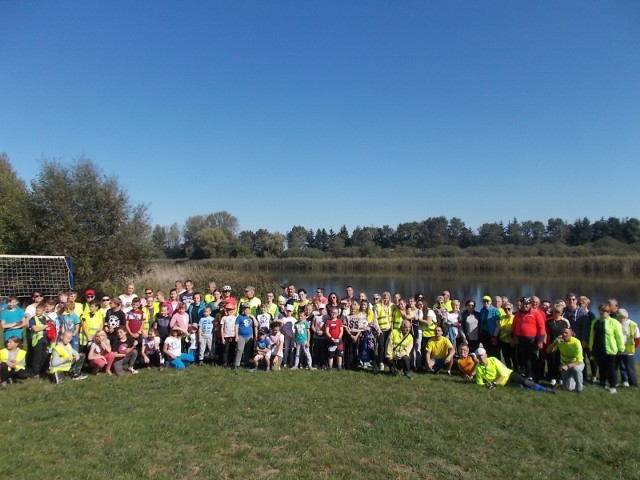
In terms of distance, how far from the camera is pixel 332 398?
669cm

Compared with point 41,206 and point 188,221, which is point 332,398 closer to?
point 41,206

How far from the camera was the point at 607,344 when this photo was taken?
7586 mm

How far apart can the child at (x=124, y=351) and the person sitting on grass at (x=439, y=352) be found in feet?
18.8

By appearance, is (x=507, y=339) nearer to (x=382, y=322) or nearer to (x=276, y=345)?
(x=382, y=322)

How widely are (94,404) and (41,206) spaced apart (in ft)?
41.0

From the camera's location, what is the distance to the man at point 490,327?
8.76 metres

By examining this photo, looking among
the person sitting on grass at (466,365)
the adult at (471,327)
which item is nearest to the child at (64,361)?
the person sitting on grass at (466,365)

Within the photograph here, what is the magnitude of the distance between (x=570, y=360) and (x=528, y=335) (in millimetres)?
765

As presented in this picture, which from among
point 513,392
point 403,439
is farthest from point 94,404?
point 513,392

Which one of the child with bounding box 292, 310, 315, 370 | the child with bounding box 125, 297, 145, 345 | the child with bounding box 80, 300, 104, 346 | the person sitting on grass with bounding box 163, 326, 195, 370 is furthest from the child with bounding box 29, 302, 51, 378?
the child with bounding box 292, 310, 315, 370

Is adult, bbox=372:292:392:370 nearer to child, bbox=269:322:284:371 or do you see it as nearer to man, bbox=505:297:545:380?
child, bbox=269:322:284:371

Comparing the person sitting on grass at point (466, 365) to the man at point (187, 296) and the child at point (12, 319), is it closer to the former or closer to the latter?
the man at point (187, 296)

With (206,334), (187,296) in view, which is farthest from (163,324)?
(187,296)

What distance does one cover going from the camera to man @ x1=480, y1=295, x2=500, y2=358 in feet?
28.7
